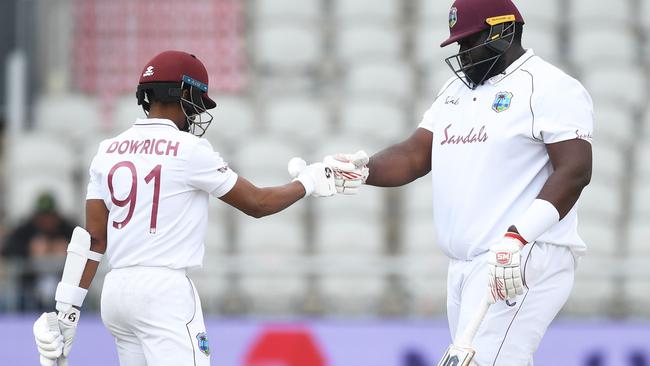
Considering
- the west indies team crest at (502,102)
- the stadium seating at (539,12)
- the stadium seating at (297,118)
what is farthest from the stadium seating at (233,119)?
the west indies team crest at (502,102)

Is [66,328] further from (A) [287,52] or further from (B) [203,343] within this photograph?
(A) [287,52]

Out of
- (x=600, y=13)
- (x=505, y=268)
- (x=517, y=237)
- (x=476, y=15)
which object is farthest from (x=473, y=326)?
(x=600, y=13)

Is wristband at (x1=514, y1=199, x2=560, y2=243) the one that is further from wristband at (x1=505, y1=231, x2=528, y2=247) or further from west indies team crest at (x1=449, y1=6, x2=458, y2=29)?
west indies team crest at (x1=449, y1=6, x2=458, y2=29)

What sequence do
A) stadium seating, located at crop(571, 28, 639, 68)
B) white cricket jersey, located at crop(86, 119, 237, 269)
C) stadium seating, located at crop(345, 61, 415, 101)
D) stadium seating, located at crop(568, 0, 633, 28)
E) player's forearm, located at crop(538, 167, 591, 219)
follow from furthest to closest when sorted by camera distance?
stadium seating, located at crop(568, 0, 633, 28) < stadium seating, located at crop(571, 28, 639, 68) < stadium seating, located at crop(345, 61, 415, 101) < white cricket jersey, located at crop(86, 119, 237, 269) < player's forearm, located at crop(538, 167, 591, 219)

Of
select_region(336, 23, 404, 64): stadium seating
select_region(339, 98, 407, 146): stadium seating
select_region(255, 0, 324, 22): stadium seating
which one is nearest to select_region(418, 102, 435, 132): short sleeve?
select_region(339, 98, 407, 146): stadium seating

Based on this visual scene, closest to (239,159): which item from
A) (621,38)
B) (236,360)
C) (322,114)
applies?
(322,114)

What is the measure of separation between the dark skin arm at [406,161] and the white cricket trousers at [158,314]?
44.9 inches

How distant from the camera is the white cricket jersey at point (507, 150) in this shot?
464 cm

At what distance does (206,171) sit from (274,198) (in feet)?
1.27

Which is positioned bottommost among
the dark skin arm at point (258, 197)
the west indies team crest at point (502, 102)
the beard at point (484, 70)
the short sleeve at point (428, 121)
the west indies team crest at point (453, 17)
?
the dark skin arm at point (258, 197)

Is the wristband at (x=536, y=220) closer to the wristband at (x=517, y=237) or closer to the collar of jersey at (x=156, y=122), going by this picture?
the wristband at (x=517, y=237)

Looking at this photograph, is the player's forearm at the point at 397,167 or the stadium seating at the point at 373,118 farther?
the stadium seating at the point at 373,118

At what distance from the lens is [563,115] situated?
461 cm

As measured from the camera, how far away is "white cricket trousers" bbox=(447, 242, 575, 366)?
4.64 metres
